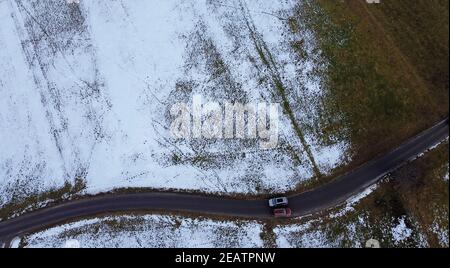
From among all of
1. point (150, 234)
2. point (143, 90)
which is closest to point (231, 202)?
point (150, 234)

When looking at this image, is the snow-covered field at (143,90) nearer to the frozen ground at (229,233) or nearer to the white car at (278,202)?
the white car at (278,202)

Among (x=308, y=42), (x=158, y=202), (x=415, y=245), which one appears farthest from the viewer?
(x=308, y=42)

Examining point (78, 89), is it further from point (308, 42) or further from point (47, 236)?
point (308, 42)

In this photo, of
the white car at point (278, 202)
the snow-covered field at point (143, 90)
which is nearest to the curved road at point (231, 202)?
the white car at point (278, 202)

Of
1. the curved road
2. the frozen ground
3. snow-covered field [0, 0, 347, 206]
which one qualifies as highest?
snow-covered field [0, 0, 347, 206]

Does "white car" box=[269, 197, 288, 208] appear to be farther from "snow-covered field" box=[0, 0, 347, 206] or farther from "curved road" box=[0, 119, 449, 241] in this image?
"snow-covered field" box=[0, 0, 347, 206]

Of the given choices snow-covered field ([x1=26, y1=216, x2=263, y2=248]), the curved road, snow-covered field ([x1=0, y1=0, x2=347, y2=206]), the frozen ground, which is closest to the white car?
the curved road

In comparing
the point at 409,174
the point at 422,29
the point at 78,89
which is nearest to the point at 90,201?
the point at 78,89
